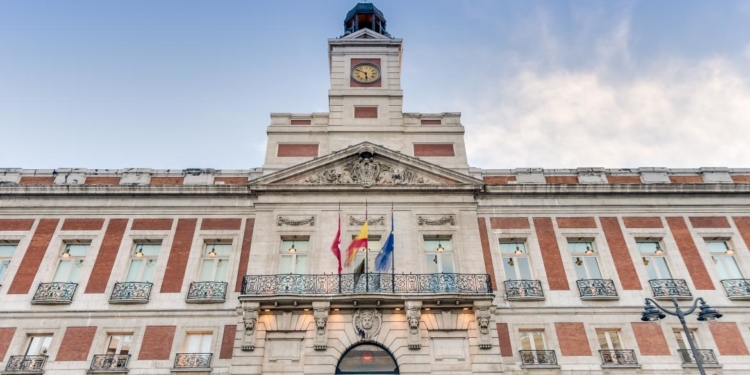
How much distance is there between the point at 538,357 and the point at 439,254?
495cm

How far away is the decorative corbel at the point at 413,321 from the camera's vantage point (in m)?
15.6

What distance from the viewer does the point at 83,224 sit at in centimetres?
1862

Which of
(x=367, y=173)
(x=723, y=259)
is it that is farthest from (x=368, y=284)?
(x=723, y=259)

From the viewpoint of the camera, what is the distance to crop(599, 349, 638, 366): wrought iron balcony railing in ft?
51.6

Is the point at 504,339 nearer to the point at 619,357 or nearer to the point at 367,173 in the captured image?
the point at 619,357

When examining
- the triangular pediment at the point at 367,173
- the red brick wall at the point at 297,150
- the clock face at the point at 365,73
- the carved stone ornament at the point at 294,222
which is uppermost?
the clock face at the point at 365,73

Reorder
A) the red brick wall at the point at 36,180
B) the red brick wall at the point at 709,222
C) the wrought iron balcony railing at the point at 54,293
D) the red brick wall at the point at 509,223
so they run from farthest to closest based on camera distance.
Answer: the red brick wall at the point at 36,180
the red brick wall at the point at 709,222
the red brick wall at the point at 509,223
the wrought iron balcony railing at the point at 54,293

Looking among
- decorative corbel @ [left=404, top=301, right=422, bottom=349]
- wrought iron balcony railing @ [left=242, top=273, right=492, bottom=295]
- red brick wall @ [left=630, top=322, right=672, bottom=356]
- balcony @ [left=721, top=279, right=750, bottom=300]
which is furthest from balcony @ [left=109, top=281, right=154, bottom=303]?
balcony @ [left=721, top=279, right=750, bottom=300]

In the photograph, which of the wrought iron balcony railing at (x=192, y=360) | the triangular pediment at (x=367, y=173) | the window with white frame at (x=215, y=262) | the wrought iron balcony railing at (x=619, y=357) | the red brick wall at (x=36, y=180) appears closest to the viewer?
the wrought iron balcony railing at (x=192, y=360)

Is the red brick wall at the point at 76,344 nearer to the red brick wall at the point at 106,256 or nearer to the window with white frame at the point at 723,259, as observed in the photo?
the red brick wall at the point at 106,256

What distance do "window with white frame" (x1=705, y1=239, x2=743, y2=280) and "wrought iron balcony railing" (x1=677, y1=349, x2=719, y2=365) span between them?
10.9 feet

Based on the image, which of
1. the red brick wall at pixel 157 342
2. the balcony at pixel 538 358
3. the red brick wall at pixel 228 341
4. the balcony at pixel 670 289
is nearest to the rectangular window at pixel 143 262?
the red brick wall at pixel 157 342

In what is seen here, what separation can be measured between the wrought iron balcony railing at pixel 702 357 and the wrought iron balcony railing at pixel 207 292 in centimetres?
1602

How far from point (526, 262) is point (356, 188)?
7.28 m
